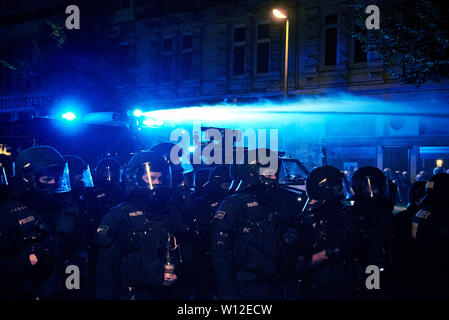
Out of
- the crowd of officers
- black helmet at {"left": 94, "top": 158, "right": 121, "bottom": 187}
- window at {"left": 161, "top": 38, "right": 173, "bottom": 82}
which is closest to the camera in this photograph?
the crowd of officers

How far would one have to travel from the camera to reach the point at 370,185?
Answer: 4461 mm

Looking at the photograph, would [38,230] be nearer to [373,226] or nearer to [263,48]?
[373,226]

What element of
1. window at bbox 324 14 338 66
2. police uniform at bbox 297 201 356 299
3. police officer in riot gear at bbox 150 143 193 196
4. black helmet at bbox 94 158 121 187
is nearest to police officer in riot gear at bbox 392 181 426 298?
police uniform at bbox 297 201 356 299

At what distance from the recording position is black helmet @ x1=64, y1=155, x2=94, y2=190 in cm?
580

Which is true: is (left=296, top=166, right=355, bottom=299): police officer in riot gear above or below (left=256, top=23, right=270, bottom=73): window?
below

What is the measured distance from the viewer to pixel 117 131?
1098 centimetres

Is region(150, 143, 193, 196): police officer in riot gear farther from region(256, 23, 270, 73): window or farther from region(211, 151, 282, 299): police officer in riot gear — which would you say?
region(256, 23, 270, 73): window

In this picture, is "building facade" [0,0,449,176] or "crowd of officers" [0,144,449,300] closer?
"crowd of officers" [0,144,449,300]

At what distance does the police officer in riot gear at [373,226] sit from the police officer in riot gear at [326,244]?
18 centimetres

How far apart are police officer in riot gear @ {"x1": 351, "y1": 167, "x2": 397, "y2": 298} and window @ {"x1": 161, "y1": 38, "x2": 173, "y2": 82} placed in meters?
18.4

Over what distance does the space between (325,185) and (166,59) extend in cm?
1929
